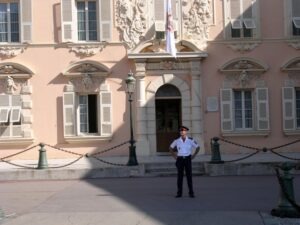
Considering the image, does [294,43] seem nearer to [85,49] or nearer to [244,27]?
[244,27]

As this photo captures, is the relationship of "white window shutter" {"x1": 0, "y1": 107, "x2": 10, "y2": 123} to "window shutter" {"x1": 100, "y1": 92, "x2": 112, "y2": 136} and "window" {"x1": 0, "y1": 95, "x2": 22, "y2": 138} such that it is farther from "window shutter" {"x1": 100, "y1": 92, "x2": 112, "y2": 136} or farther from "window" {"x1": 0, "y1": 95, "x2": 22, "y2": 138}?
"window shutter" {"x1": 100, "y1": 92, "x2": 112, "y2": 136}

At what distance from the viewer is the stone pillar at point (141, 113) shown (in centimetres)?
2306

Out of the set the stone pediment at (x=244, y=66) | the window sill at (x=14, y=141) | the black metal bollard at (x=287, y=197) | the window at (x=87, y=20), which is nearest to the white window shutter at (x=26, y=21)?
the window at (x=87, y=20)

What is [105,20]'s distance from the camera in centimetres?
2331

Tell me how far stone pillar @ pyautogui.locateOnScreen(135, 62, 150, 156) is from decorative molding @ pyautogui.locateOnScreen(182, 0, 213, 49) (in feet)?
7.54

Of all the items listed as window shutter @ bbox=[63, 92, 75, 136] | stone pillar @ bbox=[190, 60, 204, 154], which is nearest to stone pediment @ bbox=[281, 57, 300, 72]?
stone pillar @ bbox=[190, 60, 204, 154]

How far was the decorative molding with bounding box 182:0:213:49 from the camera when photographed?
23.3 meters

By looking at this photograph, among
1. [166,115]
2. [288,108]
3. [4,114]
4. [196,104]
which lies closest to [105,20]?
[166,115]

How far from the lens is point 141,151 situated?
907 inches

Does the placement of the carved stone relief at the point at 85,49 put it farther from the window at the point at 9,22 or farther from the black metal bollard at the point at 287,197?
the black metal bollard at the point at 287,197

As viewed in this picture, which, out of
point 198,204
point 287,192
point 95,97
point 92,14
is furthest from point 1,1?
point 287,192

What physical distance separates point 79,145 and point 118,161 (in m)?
2.53

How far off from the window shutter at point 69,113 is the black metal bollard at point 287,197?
13.8 m

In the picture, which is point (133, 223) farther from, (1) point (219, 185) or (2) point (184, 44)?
(2) point (184, 44)
